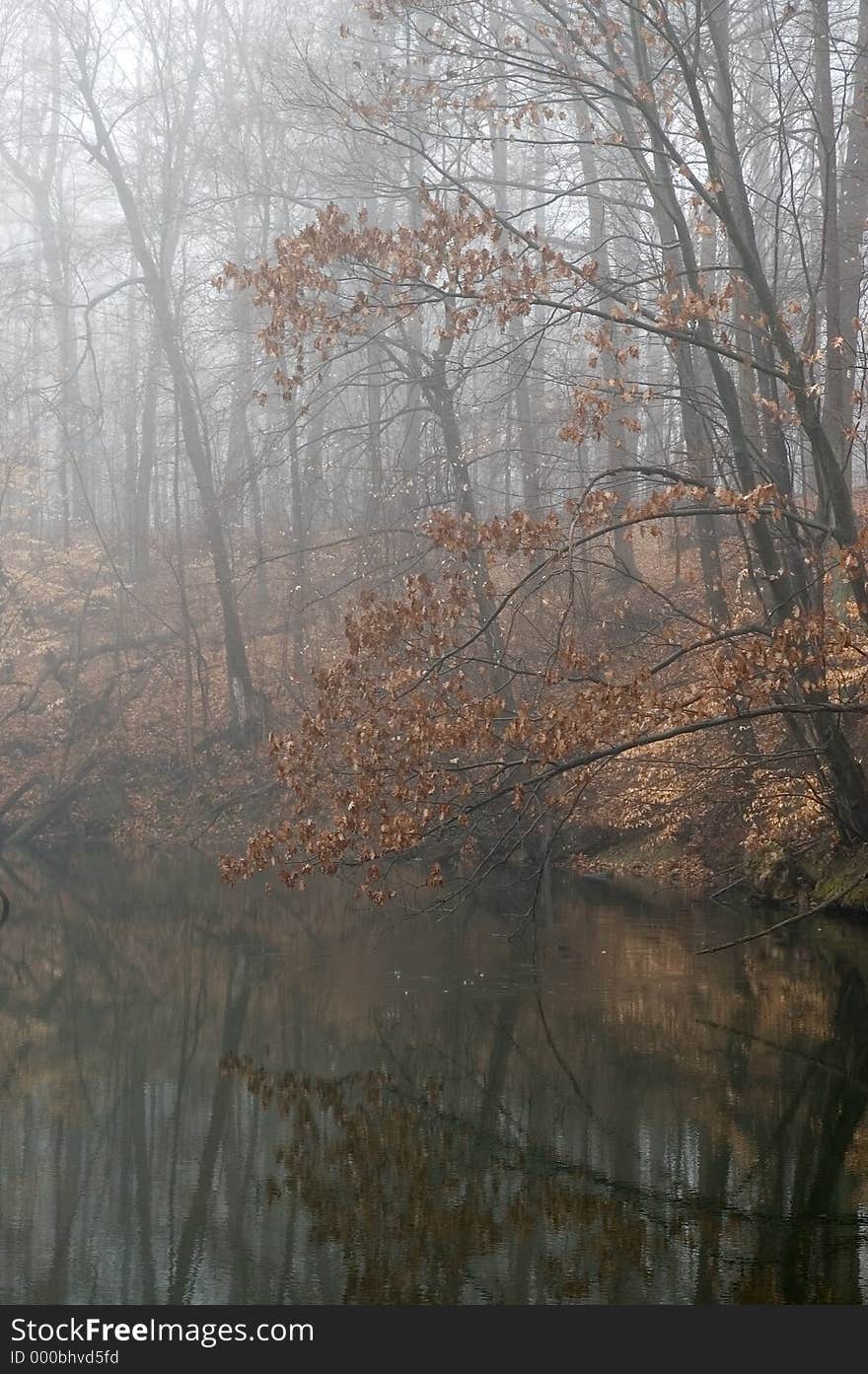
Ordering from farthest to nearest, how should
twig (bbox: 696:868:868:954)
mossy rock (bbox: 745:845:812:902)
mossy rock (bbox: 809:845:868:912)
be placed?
1. mossy rock (bbox: 745:845:812:902)
2. mossy rock (bbox: 809:845:868:912)
3. twig (bbox: 696:868:868:954)

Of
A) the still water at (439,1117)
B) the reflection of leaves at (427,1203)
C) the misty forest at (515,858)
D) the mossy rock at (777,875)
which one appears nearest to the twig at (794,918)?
the misty forest at (515,858)

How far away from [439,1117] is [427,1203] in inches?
63.4

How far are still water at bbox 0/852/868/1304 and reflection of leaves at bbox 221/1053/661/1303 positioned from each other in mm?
18

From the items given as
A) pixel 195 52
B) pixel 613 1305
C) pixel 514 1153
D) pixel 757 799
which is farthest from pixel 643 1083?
pixel 195 52

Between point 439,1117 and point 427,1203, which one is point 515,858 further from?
point 427,1203

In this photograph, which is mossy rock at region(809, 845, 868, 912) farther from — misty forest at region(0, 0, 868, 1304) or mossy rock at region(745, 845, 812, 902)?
mossy rock at region(745, 845, 812, 902)

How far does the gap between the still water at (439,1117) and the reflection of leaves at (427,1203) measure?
0.06ft

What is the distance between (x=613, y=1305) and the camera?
600 cm

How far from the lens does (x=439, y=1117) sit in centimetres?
895

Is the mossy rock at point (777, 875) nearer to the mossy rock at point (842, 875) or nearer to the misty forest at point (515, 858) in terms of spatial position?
the misty forest at point (515, 858)

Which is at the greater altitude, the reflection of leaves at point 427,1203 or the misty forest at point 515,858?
the misty forest at point 515,858

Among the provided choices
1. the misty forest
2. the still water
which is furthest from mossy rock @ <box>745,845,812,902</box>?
the still water

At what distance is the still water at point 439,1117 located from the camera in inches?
254

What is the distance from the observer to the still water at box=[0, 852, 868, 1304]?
645cm
